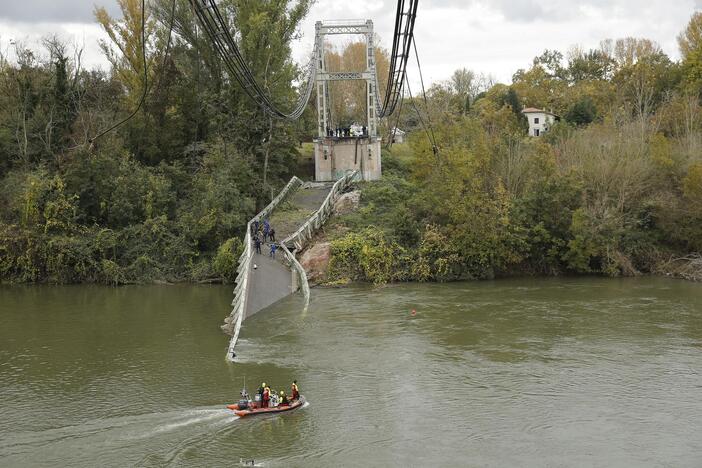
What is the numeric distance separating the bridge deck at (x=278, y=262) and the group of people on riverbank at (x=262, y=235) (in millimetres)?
364

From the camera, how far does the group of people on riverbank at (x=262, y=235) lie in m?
40.1

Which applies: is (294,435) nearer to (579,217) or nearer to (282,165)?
(579,217)

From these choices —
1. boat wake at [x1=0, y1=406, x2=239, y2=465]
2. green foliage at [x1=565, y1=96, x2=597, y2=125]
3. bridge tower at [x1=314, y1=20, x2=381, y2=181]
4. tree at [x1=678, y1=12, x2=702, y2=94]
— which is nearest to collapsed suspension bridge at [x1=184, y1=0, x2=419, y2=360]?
bridge tower at [x1=314, y1=20, x2=381, y2=181]

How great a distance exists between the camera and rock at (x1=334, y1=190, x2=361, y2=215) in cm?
4862

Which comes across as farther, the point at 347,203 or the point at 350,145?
the point at 350,145

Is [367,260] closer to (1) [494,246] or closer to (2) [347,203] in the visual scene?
(1) [494,246]

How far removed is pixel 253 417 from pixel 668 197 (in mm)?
33384

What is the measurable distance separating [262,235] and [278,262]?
11.2 ft

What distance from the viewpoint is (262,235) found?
42.9 metres

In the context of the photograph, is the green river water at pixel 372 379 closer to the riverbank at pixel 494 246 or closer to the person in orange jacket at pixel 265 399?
the person in orange jacket at pixel 265 399

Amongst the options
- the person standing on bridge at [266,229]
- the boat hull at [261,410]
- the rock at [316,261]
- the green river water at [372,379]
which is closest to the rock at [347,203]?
the rock at [316,261]

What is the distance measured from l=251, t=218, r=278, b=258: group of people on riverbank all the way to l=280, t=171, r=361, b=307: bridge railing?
2.20ft

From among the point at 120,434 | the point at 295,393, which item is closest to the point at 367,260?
the point at 295,393

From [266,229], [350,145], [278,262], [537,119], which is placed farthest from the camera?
[537,119]
